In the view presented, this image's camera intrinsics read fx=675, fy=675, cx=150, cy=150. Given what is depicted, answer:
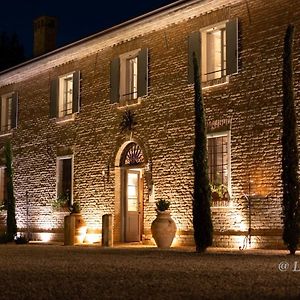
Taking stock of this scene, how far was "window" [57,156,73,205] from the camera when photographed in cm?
2117

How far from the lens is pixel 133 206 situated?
19484 mm

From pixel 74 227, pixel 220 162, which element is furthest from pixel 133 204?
pixel 220 162

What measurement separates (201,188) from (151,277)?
5901mm

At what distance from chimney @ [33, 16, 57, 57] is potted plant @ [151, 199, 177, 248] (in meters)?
10.5

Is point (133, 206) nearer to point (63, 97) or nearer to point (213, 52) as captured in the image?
point (63, 97)

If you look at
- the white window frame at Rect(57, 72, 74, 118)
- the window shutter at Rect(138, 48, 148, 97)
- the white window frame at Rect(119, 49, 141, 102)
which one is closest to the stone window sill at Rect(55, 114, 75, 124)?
the white window frame at Rect(57, 72, 74, 118)

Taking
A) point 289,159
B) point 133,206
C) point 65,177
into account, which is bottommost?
point 133,206

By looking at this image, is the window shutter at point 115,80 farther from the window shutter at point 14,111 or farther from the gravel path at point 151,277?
the gravel path at point 151,277

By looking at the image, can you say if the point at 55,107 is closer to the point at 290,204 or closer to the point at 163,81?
the point at 163,81

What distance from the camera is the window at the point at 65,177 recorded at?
21.2 m

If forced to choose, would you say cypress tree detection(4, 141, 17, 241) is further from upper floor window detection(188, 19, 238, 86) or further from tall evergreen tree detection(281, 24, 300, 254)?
tall evergreen tree detection(281, 24, 300, 254)

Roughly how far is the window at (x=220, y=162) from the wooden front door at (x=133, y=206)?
3.58 meters

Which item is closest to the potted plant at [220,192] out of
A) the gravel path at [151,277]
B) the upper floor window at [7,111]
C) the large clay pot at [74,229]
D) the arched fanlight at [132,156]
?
the arched fanlight at [132,156]

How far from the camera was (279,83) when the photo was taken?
15070 millimetres
